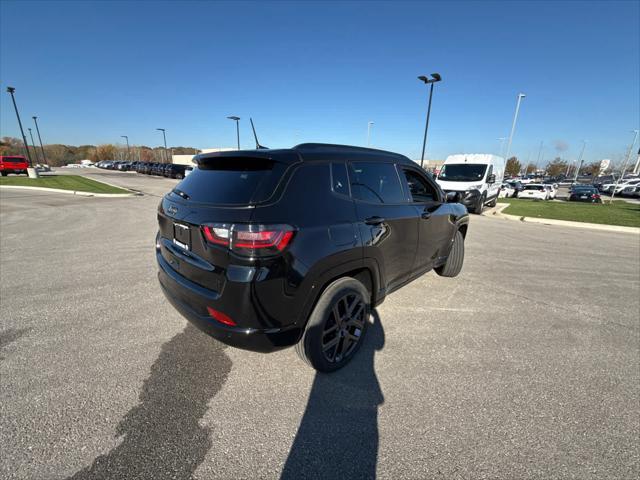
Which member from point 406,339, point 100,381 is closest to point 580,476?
point 406,339

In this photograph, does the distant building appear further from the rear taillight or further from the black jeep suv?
the rear taillight

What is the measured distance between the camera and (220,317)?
204cm

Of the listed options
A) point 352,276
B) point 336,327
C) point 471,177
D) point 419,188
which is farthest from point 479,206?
point 336,327

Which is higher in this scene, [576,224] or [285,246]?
[285,246]

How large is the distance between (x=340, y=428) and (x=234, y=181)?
1.96 m

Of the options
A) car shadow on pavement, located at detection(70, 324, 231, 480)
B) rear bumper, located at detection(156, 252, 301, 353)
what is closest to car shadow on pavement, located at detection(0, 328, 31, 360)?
car shadow on pavement, located at detection(70, 324, 231, 480)

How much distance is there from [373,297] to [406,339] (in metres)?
0.64

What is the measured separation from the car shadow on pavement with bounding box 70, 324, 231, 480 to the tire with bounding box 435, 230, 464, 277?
3622 millimetres

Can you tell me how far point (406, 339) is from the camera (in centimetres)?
306

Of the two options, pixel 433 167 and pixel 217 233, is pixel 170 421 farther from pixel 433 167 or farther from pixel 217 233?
pixel 433 167

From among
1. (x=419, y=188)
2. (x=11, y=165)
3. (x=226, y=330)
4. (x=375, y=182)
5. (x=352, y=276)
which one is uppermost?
(x=375, y=182)

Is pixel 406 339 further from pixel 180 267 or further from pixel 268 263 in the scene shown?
pixel 180 267

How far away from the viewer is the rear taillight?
1.88m

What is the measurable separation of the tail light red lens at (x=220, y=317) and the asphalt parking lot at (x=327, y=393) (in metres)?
0.66
